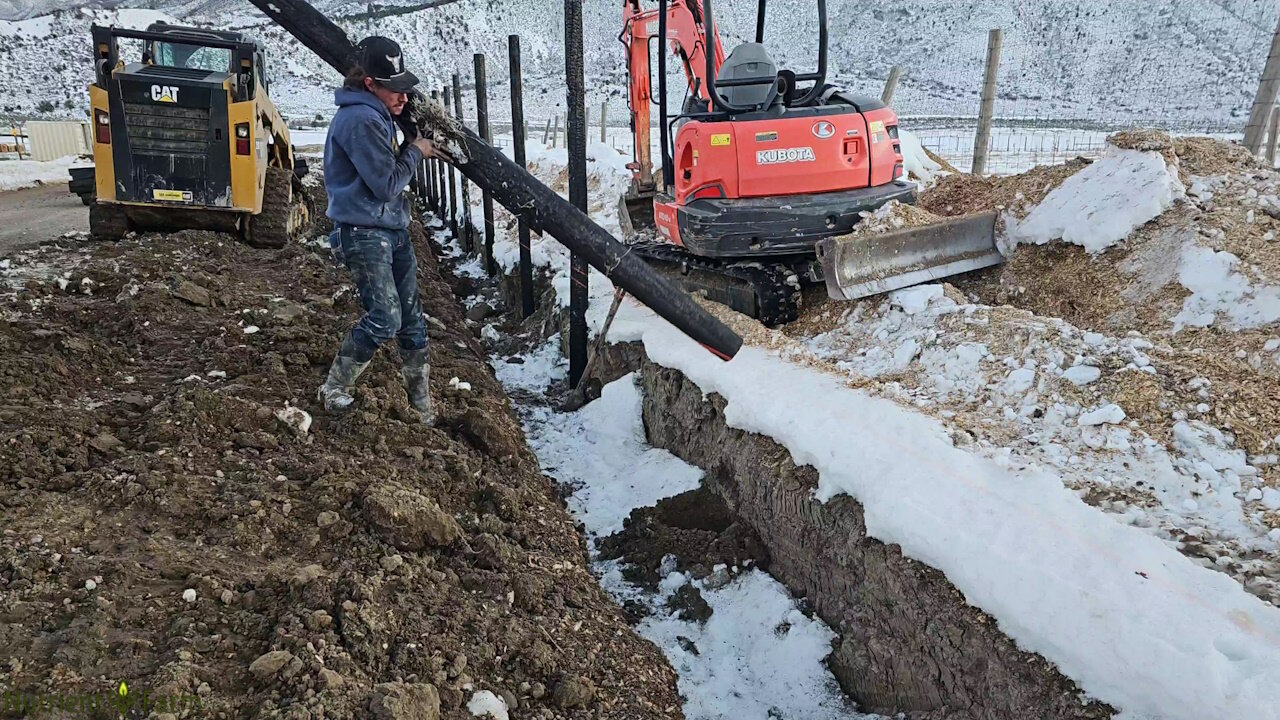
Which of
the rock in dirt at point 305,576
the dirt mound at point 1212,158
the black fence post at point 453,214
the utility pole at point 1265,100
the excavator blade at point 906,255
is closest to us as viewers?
the rock in dirt at point 305,576

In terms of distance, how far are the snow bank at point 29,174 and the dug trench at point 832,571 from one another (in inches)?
651

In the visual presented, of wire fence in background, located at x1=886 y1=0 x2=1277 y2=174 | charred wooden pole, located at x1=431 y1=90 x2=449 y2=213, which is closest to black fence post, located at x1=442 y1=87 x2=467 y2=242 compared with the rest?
charred wooden pole, located at x1=431 y1=90 x2=449 y2=213

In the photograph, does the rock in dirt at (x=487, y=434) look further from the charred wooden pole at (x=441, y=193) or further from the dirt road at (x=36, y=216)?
the charred wooden pole at (x=441, y=193)

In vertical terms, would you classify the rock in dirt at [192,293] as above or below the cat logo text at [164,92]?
below

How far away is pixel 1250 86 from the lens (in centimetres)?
3478

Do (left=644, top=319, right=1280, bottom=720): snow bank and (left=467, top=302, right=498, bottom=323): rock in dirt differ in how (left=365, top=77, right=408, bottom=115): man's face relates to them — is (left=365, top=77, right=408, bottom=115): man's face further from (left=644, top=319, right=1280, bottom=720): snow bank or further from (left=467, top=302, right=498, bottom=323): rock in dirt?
(left=467, top=302, right=498, bottom=323): rock in dirt

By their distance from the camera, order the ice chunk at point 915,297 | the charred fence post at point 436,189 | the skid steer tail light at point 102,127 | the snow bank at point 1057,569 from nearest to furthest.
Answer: the snow bank at point 1057,569
the ice chunk at point 915,297
the skid steer tail light at point 102,127
the charred fence post at point 436,189

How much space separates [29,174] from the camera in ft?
54.0

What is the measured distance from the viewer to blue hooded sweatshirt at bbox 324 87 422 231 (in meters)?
3.69

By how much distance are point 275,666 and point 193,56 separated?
8839mm

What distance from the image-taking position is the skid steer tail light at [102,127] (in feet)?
25.8

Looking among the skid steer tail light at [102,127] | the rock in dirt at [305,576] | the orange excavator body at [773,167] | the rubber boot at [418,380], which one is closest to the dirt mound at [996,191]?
the orange excavator body at [773,167]

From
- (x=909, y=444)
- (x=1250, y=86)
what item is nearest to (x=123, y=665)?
(x=909, y=444)

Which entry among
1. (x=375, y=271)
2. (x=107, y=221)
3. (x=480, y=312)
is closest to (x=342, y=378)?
(x=375, y=271)
